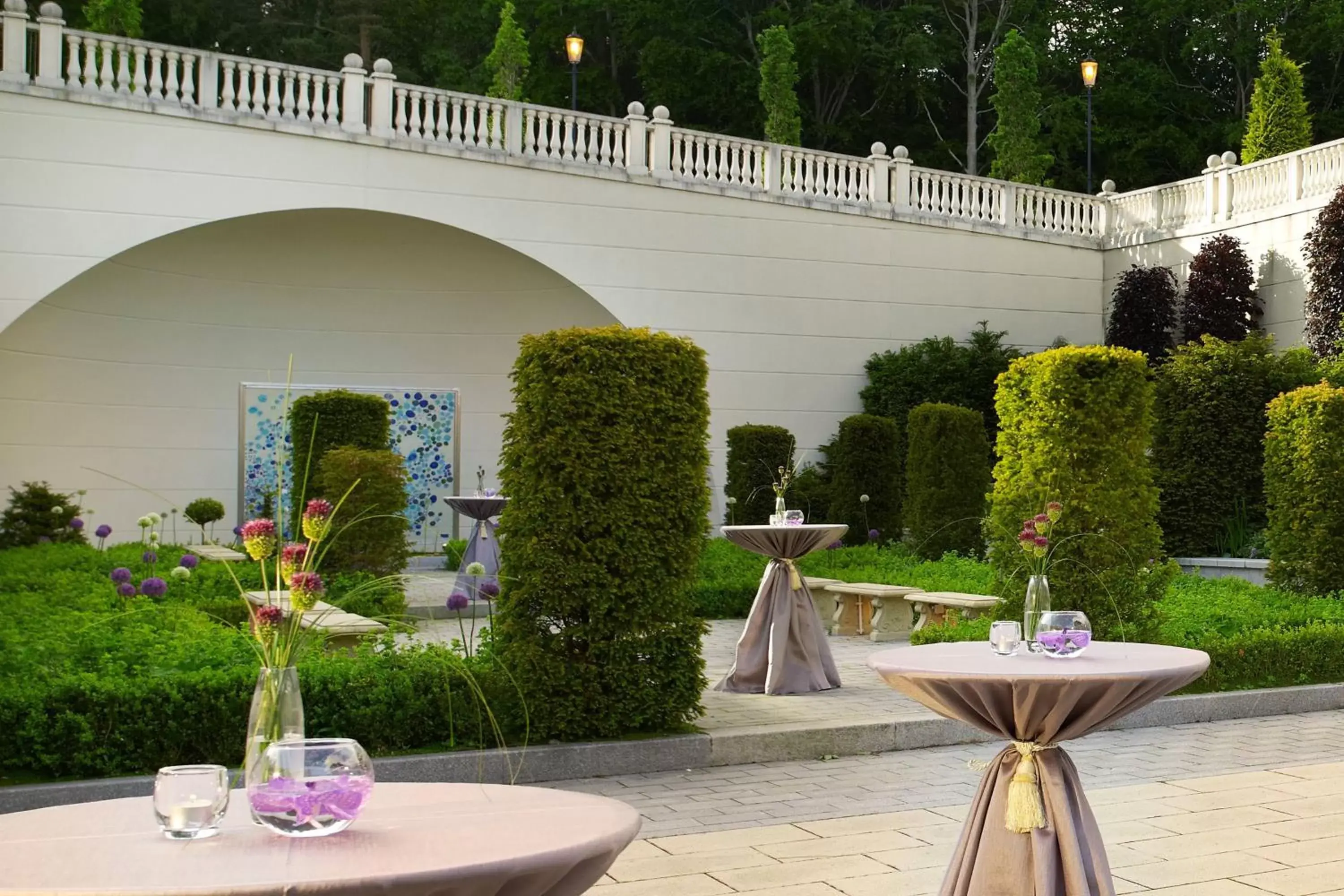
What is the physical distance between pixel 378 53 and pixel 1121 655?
2817 cm

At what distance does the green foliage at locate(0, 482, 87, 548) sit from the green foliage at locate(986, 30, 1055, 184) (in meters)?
15.3

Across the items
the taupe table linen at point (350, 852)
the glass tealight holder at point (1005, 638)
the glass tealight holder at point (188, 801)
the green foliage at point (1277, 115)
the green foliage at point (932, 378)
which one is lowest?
the taupe table linen at point (350, 852)

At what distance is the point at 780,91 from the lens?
22641 millimetres

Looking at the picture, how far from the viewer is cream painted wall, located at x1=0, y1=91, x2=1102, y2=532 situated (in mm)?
15469

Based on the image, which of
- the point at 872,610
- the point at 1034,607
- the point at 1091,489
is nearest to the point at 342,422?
the point at 872,610

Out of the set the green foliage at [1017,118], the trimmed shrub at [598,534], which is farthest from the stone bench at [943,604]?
the green foliage at [1017,118]

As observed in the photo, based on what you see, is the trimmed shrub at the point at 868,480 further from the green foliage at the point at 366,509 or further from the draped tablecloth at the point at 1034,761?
the draped tablecloth at the point at 1034,761

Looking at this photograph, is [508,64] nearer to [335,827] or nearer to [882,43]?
[882,43]

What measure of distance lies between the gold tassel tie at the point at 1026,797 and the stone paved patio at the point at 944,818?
0.77 metres

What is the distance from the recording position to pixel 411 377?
1925cm

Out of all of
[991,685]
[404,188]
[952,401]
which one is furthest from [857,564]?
[991,685]

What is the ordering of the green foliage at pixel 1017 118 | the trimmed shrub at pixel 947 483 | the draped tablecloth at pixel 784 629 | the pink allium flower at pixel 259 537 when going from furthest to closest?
the green foliage at pixel 1017 118 < the trimmed shrub at pixel 947 483 < the draped tablecloth at pixel 784 629 < the pink allium flower at pixel 259 537

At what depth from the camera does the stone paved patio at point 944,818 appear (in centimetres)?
457

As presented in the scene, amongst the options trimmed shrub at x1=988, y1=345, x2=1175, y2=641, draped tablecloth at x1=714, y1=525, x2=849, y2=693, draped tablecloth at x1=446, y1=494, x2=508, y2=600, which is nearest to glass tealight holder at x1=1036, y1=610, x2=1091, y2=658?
trimmed shrub at x1=988, y1=345, x2=1175, y2=641
